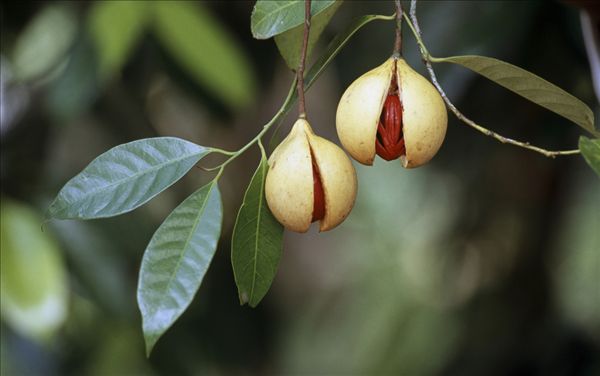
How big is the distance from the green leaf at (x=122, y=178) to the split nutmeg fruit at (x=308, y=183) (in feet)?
0.18

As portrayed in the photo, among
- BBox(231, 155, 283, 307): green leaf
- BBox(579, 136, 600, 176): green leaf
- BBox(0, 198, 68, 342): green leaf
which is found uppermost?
BBox(579, 136, 600, 176): green leaf

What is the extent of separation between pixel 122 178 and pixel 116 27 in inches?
26.8

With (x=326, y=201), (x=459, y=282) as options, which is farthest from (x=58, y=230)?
(x=326, y=201)

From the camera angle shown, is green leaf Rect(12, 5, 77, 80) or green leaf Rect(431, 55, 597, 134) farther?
green leaf Rect(12, 5, 77, 80)

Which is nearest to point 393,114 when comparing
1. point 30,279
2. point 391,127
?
point 391,127

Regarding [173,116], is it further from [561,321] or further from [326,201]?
[326,201]

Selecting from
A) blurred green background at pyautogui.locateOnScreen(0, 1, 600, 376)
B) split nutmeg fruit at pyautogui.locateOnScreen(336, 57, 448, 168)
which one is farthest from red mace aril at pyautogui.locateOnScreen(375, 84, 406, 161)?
blurred green background at pyautogui.locateOnScreen(0, 1, 600, 376)

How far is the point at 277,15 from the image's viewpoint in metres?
0.57

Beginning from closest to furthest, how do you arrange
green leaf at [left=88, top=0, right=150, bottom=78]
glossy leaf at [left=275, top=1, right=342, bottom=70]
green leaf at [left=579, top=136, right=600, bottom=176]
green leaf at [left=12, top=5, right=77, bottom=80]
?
green leaf at [left=579, top=136, right=600, bottom=176] → glossy leaf at [left=275, top=1, right=342, bottom=70] → green leaf at [left=88, top=0, right=150, bottom=78] → green leaf at [left=12, top=5, right=77, bottom=80]

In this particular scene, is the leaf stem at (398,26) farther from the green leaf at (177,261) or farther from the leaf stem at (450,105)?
the green leaf at (177,261)

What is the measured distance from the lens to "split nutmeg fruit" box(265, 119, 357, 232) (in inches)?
19.9

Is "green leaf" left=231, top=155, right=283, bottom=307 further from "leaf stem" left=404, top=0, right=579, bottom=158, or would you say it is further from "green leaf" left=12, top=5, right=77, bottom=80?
"green leaf" left=12, top=5, right=77, bottom=80

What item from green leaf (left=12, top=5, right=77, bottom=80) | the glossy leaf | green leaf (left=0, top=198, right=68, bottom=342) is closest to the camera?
the glossy leaf

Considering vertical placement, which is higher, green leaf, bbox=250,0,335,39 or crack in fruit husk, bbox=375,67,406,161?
green leaf, bbox=250,0,335,39
